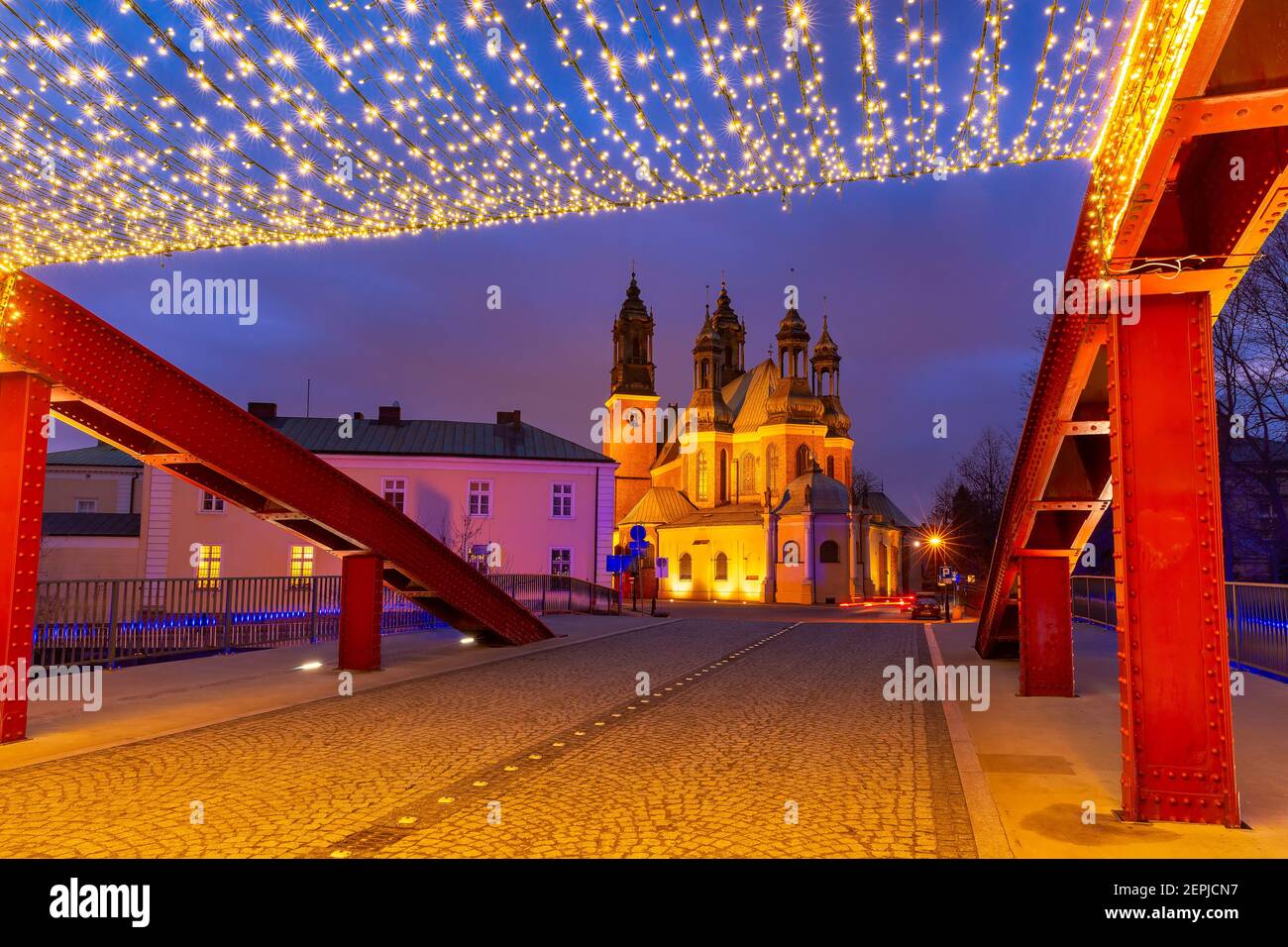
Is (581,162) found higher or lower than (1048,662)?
higher

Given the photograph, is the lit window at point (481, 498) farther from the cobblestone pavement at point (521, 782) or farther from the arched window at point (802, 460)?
the arched window at point (802, 460)

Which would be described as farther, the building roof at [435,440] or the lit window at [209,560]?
the building roof at [435,440]

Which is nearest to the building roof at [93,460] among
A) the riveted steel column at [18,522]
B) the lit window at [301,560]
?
→ the lit window at [301,560]

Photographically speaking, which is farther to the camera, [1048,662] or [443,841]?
[1048,662]

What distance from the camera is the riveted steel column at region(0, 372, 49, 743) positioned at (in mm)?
7309

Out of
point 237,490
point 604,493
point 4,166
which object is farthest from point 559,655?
point 604,493

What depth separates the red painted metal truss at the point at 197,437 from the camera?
7.50m

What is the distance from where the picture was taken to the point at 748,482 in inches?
2404

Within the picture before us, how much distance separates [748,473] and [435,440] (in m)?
29.3

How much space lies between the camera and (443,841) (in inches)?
192

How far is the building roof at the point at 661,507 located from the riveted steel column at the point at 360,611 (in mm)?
47101
